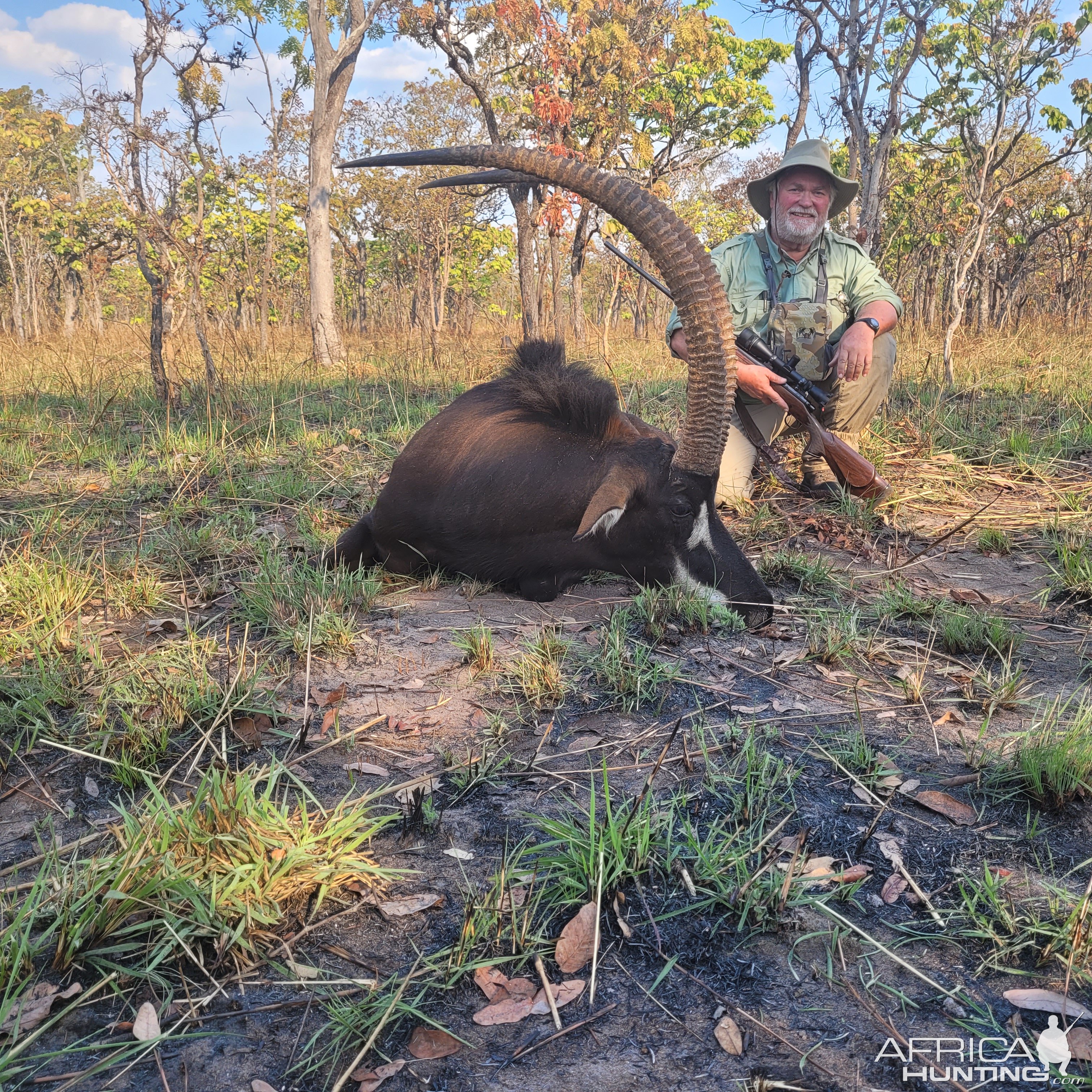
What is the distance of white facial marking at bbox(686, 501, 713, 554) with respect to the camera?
3832mm

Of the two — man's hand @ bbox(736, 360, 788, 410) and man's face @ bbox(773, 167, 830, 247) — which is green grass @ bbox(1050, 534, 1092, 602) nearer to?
man's hand @ bbox(736, 360, 788, 410)

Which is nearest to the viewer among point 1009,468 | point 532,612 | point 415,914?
point 415,914

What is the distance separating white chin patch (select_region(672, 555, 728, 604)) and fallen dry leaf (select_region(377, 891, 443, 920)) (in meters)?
2.15

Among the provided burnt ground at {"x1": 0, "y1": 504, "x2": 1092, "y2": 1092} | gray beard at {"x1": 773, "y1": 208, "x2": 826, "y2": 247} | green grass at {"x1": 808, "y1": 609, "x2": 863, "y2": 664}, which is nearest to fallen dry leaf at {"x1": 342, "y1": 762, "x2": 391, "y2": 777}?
burnt ground at {"x1": 0, "y1": 504, "x2": 1092, "y2": 1092}

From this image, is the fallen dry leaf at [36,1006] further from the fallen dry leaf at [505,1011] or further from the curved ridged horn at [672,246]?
the curved ridged horn at [672,246]

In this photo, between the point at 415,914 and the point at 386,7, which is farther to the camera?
the point at 386,7

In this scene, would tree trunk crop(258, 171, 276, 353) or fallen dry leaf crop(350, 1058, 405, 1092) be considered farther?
tree trunk crop(258, 171, 276, 353)

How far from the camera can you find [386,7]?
544 inches

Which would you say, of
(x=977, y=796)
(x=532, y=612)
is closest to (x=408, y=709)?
(x=532, y=612)

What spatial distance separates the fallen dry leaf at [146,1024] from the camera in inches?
60.6

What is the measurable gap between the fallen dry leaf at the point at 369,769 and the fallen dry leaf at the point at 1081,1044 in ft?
5.77

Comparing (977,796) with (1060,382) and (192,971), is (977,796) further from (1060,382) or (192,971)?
(1060,382)

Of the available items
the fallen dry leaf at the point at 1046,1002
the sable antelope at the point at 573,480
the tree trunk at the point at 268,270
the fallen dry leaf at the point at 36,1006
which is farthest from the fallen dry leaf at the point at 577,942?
the tree trunk at the point at 268,270

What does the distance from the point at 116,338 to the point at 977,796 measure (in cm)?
1515
